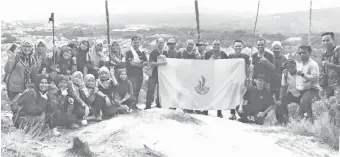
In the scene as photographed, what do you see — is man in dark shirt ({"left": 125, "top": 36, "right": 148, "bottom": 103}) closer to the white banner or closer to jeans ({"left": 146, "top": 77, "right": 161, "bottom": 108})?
jeans ({"left": 146, "top": 77, "right": 161, "bottom": 108})

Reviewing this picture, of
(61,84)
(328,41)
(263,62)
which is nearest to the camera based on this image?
(61,84)

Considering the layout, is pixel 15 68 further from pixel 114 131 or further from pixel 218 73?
pixel 218 73

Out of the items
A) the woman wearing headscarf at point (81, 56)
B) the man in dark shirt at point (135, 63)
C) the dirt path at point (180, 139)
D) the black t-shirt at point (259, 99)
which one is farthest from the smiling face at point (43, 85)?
the black t-shirt at point (259, 99)

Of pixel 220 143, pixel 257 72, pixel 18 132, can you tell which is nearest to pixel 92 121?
pixel 18 132

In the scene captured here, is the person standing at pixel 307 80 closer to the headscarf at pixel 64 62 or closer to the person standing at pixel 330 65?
the person standing at pixel 330 65

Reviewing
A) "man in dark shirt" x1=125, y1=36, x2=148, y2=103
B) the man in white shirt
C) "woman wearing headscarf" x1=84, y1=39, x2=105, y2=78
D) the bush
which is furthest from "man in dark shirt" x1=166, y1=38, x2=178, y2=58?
the bush

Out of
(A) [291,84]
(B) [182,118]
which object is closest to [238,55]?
(A) [291,84]

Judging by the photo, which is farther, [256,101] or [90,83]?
[256,101]

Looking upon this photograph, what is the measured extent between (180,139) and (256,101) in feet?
8.22

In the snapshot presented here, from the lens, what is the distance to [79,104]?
729 cm

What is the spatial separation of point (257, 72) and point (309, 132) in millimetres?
1703

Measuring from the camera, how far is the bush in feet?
22.8

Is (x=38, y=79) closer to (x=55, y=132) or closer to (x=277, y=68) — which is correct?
(x=55, y=132)

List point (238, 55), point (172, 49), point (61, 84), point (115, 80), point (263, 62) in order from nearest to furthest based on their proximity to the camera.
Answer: point (61, 84) → point (115, 80) → point (263, 62) → point (238, 55) → point (172, 49)
